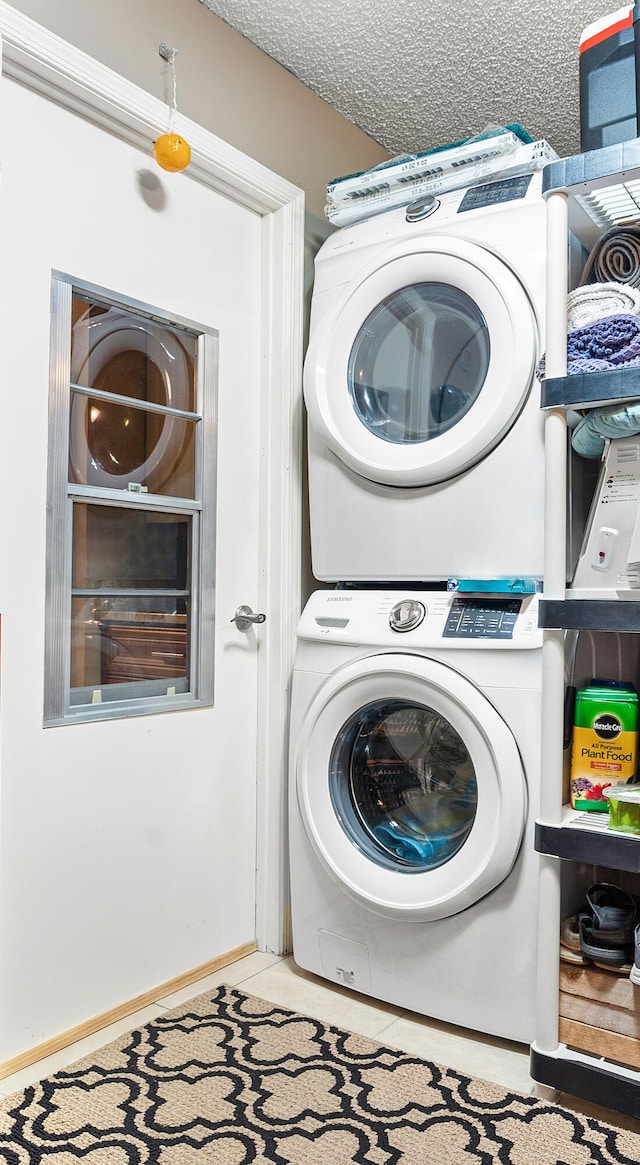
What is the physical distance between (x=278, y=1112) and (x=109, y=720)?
80 cm

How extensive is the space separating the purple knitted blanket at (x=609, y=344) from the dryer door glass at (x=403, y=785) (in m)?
0.75

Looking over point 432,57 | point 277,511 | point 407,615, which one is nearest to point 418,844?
point 407,615

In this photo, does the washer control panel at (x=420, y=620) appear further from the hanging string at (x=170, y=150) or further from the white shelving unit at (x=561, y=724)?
the hanging string at (x=170, y=150)

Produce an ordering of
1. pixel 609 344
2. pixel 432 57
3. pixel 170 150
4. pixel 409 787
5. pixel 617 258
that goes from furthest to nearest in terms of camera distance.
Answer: pixel 432 57 < pixel 409 787 < pixel 170 150 < pixel 617 258 < pixel 609 344

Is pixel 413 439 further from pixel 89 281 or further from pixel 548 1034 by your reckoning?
pixel 548 1034

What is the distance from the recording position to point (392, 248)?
1968 millimetres

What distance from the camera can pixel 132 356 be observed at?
192cm

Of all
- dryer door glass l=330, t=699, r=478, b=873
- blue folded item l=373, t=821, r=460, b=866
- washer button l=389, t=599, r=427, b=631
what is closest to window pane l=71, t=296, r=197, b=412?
washer button l=389, t=599, r=427, b=631

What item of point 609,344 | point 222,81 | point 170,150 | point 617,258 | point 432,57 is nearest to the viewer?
point 609,344

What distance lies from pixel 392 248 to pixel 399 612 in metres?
0.83

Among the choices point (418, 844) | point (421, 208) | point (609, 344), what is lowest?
point (418, 844)

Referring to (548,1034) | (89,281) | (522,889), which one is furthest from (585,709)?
(89,281)

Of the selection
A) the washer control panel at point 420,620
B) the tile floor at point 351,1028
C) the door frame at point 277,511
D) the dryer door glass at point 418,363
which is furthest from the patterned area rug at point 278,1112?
the dryer door glass at point 418,363

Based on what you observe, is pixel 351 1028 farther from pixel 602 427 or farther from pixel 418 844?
pixel 602 427
